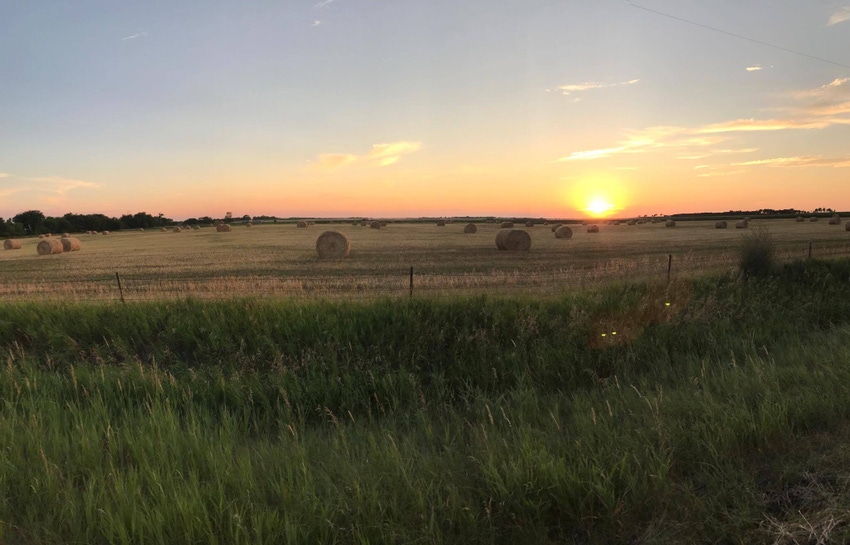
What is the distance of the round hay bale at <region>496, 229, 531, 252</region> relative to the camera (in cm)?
3275

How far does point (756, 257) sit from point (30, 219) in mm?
132742

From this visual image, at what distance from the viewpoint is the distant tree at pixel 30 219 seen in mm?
102188

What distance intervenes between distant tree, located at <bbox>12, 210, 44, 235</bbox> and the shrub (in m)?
124

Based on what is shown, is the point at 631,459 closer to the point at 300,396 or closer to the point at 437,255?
the point at 300,396

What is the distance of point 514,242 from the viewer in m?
32.8

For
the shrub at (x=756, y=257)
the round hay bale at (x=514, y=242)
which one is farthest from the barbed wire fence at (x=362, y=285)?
the round hay bale at (x=514, y=242)

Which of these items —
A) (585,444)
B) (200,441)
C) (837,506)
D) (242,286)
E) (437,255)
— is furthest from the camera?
(437,255)

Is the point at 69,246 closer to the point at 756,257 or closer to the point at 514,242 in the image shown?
the point at 514,242

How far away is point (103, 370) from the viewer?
22.9 feet

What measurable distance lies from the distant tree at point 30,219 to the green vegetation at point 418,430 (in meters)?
119

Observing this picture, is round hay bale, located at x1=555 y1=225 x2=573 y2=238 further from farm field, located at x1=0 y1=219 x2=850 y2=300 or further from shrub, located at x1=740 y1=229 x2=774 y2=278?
shrub, located at x1=740 y1=229 x2=774 y2=278

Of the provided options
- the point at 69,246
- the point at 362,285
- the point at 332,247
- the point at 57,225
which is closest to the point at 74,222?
the point at 57,225

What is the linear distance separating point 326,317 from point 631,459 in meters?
6.42

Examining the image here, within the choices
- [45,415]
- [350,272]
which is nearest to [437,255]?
[350,272]
